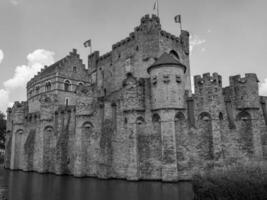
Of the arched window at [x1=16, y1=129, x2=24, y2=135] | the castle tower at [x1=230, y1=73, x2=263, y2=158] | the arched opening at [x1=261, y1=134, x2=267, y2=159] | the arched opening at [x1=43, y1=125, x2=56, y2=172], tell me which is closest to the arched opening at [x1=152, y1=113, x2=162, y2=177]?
the castle tower at [x1=230, y1=73, x2=263, y2=158]

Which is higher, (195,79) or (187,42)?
(187,42)

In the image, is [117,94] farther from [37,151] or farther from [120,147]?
[37,151]

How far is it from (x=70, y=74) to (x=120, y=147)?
21842mm

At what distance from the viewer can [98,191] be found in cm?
1622

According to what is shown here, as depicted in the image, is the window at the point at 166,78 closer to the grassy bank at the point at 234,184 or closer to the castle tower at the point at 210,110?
the castle tower at the point at 210,110

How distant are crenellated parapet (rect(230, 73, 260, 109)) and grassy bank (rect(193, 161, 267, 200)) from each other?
12.3 m

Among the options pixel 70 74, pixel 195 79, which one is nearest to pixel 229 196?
pixel 195 79

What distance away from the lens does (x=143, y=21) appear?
31125 mm

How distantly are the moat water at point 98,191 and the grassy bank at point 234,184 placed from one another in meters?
3.78

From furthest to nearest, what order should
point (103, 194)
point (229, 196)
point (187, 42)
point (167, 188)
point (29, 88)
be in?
point (29, 88) → point (187, 42) → point (167, 188) → point (103, 194) → point (229, 196)

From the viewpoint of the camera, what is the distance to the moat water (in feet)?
47.1

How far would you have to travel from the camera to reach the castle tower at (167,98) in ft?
62.8

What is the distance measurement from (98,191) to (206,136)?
11111mm

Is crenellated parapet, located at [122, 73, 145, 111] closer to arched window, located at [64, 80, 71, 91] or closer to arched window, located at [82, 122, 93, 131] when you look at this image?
arched window, located at [82, 122, 93, 131]
